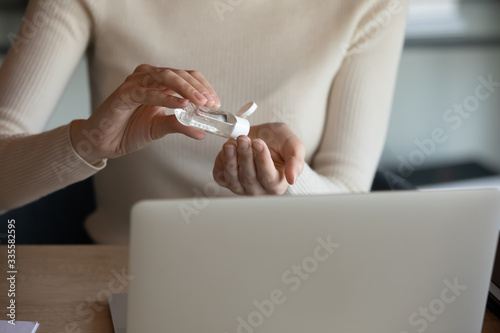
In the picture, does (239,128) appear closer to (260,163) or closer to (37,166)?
(260,163)

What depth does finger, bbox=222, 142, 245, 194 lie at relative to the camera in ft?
3.13

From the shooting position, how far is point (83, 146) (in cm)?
108

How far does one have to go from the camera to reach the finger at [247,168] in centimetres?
93

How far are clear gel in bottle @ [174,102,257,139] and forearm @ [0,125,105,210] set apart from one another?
24 cm

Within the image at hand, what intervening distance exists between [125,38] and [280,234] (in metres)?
0.93

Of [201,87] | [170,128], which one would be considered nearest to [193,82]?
[201,87]

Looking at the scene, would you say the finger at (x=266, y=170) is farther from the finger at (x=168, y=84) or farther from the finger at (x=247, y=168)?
the finger at (x=168, y=84)

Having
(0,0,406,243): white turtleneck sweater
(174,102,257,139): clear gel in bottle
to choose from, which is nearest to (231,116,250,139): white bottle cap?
(174,102,257,139): clear gel in bottle

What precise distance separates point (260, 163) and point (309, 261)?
0.35 meters

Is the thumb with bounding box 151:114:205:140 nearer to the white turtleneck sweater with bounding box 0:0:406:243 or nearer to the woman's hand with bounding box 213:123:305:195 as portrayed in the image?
the woman's hand with bounding box 213:123:305:195

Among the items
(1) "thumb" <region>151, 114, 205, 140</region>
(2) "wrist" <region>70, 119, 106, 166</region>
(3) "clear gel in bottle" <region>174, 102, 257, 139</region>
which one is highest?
(3) "clear gel in bottle" <region>174, 102, 257, 139</region>

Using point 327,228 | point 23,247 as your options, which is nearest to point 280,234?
point 327,228

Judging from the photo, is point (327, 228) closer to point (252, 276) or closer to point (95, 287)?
point (252, 276)

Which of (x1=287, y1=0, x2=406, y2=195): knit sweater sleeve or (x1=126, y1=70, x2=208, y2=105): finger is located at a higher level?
(x1=287, y1=0, x2=406, y2=195): knit sweater sleeve
